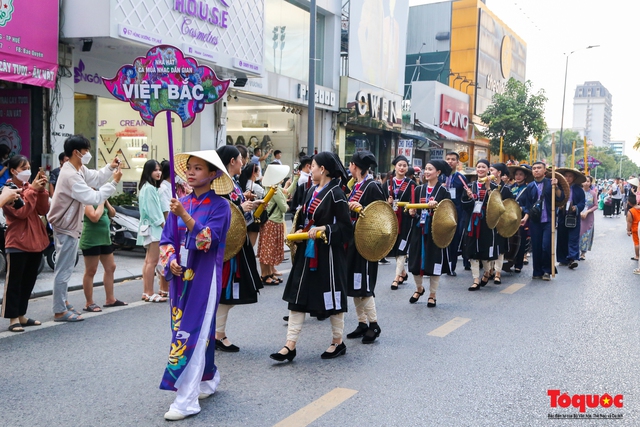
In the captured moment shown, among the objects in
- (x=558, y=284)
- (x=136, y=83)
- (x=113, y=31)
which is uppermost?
(x=113, y=31)

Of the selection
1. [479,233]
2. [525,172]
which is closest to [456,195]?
[479,233]

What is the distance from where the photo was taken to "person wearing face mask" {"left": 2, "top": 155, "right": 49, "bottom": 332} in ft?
20.4

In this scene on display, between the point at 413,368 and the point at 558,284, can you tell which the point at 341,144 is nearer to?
the point at 558,284

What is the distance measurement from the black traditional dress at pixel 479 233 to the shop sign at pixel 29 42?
7683 millimetres

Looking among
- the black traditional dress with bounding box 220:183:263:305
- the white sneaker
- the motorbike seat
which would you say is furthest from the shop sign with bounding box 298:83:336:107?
the white sneaker

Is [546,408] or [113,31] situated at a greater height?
[113,31]

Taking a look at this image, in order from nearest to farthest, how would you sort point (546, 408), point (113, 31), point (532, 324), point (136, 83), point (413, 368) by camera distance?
point (546, 408) < point (136, 83) < point (413, 368) < point (532, 324) < point (113, 31)

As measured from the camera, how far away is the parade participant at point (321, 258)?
5320mm

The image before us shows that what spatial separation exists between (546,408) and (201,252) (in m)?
2.64

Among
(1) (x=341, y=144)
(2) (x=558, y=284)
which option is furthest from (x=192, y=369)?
(1) (x=341, y=144)

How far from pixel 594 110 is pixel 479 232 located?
19936 centimetres

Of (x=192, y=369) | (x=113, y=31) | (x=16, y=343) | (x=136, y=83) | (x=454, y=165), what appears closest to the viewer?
(x=192, y=369)

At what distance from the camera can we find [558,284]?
33.3 ft

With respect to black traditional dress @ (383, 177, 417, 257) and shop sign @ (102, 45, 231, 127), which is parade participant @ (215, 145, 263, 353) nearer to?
shop sign @ (102, 45, 231, 127)
